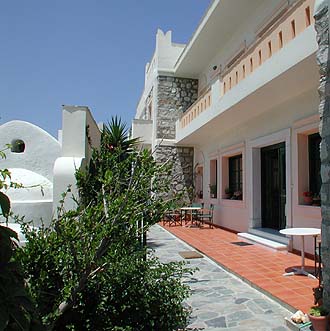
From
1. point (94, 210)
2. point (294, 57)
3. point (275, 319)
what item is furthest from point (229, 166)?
point (94, 210)

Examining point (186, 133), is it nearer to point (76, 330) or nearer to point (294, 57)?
point (294, 57)

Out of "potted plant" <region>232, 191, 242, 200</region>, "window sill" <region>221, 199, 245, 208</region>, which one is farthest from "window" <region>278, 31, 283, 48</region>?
"potted plant" <region>232, 191, 242, 200</region>

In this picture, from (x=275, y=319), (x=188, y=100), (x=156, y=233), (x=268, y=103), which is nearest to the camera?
(x=275, y=319)

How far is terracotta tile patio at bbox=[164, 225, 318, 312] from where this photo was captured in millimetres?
4422

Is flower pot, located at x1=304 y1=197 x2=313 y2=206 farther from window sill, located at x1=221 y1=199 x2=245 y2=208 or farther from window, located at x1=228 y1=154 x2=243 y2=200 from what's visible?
window, located at x1=228 y1=154 x2=243 y2=200

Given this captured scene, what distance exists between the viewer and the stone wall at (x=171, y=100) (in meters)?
15.7

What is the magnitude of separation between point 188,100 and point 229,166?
17.5ft

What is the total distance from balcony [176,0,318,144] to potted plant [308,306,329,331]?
157 inches

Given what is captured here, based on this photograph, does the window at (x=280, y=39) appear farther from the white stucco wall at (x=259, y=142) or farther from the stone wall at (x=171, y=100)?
the stone wall at (x=171, y=100)

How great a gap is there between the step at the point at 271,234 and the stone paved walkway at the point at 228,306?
2275 mm

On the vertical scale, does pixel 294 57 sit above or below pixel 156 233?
above

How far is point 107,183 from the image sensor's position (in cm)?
271

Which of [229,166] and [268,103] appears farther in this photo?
[229,166]

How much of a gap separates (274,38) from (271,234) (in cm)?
490
